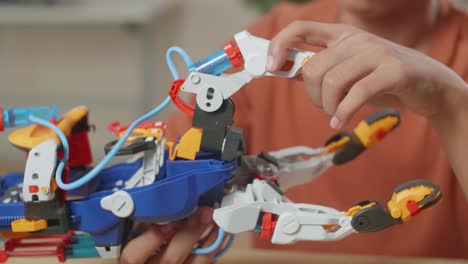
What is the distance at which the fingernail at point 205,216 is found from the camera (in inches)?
19.6

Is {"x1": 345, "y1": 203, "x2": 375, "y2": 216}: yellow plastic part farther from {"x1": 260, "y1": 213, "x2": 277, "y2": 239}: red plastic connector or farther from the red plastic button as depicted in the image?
the red plastic button

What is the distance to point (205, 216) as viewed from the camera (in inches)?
19.7

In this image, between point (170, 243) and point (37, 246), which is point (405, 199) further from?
point (37, 246)

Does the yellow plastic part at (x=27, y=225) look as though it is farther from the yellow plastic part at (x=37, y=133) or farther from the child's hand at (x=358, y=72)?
the child's hand at (x=358, y=72)

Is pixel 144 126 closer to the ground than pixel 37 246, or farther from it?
farther from it

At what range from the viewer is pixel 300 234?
469mm

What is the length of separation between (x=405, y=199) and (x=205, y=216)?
18 cm

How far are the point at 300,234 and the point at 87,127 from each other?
0.24 metres

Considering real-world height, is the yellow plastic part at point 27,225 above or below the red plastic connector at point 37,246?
above

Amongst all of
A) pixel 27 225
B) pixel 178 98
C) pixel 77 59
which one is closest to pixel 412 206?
pixel 178 98

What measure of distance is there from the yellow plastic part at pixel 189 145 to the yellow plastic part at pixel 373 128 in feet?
0.69

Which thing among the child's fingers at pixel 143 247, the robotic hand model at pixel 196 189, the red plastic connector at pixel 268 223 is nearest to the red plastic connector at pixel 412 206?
the robotic hand model at pixel 196 189

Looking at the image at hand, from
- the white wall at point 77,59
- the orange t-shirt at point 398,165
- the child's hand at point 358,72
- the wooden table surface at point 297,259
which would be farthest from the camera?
the white wall at point 77,59

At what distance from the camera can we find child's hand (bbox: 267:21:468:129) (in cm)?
45
